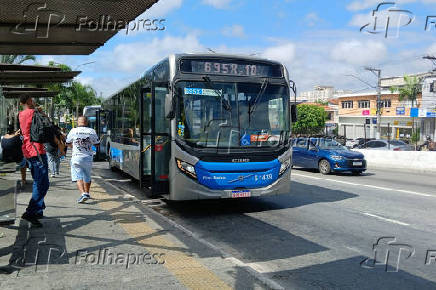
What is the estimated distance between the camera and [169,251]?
5.65 m

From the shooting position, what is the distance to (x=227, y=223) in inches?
313

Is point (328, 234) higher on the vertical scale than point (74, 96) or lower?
lower

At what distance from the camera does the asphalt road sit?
5031 mm

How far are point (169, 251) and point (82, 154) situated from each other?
416cm

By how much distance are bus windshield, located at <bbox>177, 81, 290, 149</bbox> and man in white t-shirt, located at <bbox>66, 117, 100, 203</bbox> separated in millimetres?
2252

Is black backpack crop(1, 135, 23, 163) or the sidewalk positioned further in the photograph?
black backpack crop(1, 135, 23, 163)

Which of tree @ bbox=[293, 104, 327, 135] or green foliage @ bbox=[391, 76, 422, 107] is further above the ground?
green foliage @ bbox=[391, 76, 422, 107]

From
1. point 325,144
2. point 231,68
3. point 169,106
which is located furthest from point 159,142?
point 325,144

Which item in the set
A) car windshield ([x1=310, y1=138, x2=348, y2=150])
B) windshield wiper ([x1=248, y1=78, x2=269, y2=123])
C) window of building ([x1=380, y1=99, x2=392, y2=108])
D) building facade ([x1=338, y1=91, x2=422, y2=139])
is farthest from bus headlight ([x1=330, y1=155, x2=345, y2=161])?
window of building ([x1=380, y1=99, x2=392, y2=108])

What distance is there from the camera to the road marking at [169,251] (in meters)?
4.56

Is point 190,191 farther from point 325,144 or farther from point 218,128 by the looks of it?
point 325,144

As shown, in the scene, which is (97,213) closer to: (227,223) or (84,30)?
(227,223)

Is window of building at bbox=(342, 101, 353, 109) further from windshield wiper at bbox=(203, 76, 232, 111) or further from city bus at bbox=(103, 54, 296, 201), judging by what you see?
windshield wiper at bbox=(203, 76, 232, 111)

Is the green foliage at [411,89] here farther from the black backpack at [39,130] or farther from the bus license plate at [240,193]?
the black backpack at [39,130]
